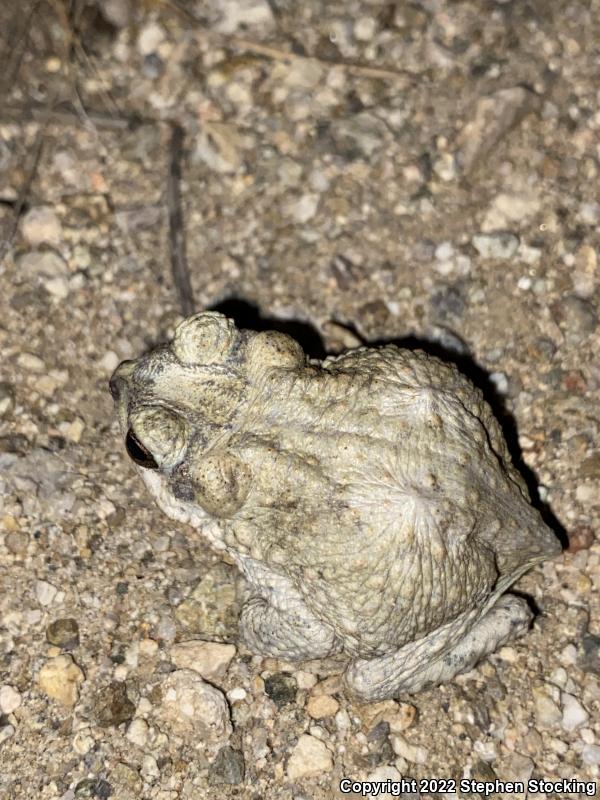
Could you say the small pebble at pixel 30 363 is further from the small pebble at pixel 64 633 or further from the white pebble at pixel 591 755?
the white pebble at pixel 591 755

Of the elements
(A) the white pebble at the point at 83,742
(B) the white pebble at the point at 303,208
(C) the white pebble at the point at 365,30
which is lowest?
(A) the white pebble at the point at 83,742

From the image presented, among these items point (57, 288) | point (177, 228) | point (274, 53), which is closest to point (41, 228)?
point (57, 288)

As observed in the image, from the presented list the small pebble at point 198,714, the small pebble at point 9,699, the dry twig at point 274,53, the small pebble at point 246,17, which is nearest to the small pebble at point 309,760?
the small pebble at point 198,714

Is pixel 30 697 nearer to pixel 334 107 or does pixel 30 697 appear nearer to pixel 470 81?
pixel 334 107

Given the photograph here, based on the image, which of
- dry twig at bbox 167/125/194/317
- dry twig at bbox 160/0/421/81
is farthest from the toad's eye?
dry twig at bbox 160/0/421/81

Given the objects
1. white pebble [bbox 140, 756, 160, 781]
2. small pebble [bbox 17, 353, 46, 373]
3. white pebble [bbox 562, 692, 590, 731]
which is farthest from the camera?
small pebble [bbox 17, 353, 46, 373]

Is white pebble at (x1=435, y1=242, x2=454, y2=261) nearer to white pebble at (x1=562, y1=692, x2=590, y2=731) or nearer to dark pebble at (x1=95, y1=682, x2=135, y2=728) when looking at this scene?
white pebble at (x1=562, y1=692, x2=590, y2=731)
